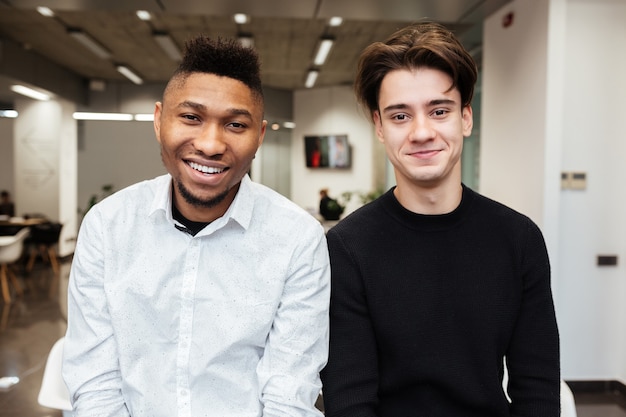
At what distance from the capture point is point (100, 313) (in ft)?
5.20

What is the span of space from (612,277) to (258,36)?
5.64 m

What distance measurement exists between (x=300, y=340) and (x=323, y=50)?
7446mm

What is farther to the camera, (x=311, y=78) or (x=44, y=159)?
(x=311, y=78)

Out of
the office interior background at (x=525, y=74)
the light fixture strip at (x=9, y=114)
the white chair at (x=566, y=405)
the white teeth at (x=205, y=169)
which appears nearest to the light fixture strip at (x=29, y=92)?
the office interior background at (x=525, y=74)

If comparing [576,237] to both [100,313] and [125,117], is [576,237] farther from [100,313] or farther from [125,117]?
[125,117]

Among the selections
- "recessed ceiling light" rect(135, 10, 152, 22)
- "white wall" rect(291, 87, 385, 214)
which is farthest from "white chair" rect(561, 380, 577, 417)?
"white wall" rect(291, 87, 385, 214)

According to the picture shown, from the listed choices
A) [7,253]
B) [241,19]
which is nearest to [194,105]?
[241,19]

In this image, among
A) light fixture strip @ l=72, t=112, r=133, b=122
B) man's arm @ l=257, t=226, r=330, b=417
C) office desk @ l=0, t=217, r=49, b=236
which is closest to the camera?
man's arm @ l=257, t=226, r=330, b=417

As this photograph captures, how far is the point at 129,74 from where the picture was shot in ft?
35.1

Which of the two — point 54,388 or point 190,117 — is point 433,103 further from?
point 54,388

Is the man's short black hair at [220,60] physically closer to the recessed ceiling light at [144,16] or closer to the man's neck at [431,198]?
the man's neck at [431,198]

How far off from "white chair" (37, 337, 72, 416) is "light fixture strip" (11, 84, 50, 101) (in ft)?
27.5

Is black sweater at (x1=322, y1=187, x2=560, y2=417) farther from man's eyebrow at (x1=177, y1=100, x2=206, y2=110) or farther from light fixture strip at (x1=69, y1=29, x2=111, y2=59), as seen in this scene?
light fixture strip at (x1=69, y1=29, x2=111, y2=59)

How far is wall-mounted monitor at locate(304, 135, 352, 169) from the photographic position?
12062 mm
